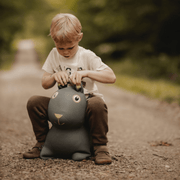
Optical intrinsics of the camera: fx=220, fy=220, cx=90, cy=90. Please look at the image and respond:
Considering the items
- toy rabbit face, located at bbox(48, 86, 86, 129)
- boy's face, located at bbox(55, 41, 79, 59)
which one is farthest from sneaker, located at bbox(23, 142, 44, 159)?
boy's face, located at bbox(55, 41, 79, 59)

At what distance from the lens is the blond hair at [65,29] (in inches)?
74.5

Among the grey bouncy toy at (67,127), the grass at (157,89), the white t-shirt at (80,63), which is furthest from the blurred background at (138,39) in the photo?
the grey bouncy toy at (67,127)

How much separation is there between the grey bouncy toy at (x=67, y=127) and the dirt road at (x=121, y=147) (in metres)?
0.09

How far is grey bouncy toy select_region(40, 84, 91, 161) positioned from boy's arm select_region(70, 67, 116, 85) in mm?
116

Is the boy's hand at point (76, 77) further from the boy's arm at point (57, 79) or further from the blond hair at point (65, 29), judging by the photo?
the blond hair at point (65, 29)

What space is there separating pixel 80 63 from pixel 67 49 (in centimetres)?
20

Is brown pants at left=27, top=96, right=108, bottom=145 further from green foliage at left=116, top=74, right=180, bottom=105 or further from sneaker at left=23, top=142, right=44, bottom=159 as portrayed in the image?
green foliage at left=116, top=74, right=180, bottom=105

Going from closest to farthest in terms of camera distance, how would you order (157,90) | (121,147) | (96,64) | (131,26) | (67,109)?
(67,109) < (96,64) < (121,147) < (157,90) < (131,26)

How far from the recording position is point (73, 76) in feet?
6.46

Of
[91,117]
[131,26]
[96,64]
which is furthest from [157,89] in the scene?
[131,26]

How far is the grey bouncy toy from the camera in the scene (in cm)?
191

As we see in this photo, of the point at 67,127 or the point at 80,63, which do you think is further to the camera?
the point at 80,63

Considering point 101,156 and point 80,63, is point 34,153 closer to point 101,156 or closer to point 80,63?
point 101,156

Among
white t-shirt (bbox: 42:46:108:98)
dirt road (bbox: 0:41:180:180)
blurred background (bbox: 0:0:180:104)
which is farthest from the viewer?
blurred background (bbox: 0:0:180:104)
